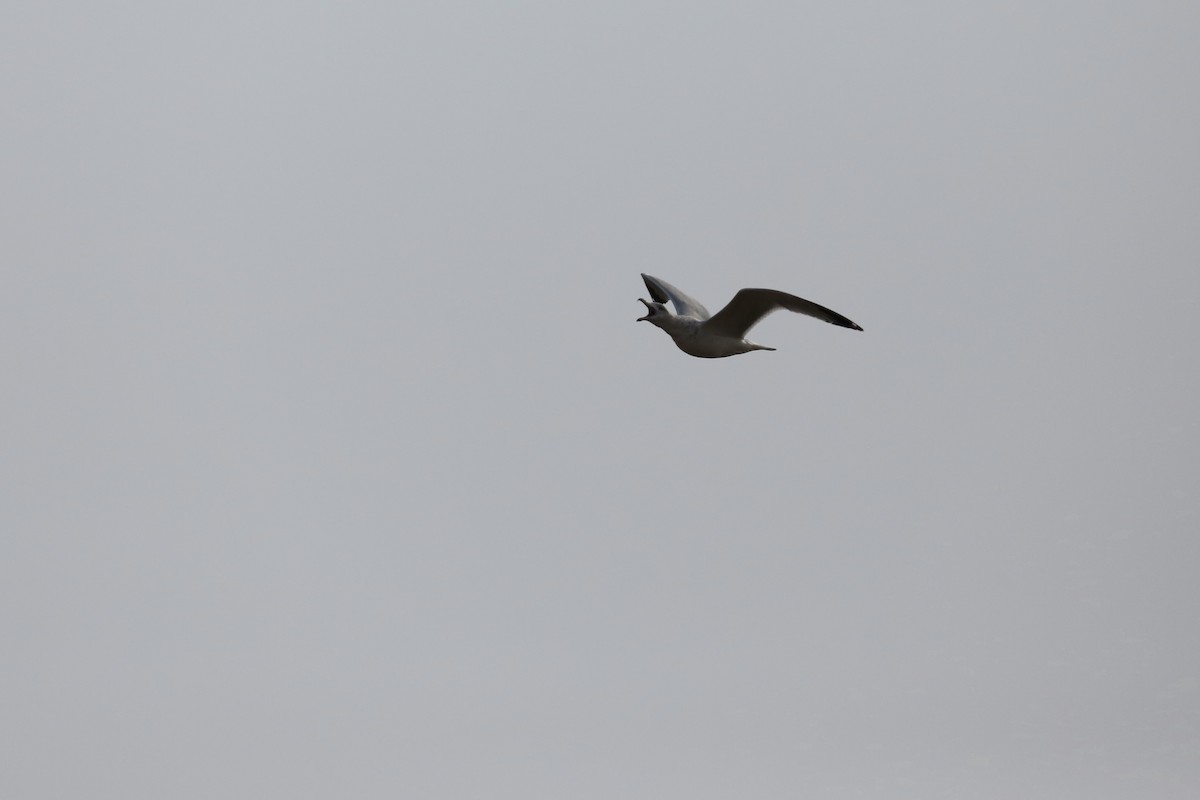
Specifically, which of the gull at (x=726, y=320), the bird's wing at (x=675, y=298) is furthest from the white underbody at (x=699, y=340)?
the bird's wing at (x=675, y=298)

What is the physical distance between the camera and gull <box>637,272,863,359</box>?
19.5 ft

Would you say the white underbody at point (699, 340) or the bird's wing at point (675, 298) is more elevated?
the bird's wing at point (675, 298)

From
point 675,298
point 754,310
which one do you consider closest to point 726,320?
point 754,310

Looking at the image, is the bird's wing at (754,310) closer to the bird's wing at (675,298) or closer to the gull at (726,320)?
the gull at (726,320)

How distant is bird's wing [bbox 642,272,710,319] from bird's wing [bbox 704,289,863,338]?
0.43 metres

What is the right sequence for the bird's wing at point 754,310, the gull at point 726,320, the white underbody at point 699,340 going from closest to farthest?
the bird's wing at point 754,310, the gull at point 726,320, the white underbody at point 699,340

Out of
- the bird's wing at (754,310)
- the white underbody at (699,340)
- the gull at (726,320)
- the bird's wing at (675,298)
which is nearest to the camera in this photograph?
the bird's wing at (754,310)

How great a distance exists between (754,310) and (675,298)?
0.83 meters

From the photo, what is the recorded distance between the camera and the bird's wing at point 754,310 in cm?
579

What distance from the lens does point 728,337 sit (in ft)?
20.7

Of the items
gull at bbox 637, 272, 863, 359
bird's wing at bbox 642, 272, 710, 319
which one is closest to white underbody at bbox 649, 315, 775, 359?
gull at bbox 637, 272, 863, 359

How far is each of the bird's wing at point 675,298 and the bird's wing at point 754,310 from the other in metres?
0.43

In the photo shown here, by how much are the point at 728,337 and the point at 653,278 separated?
2.75 feet

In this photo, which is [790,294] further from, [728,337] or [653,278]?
[653,278]
